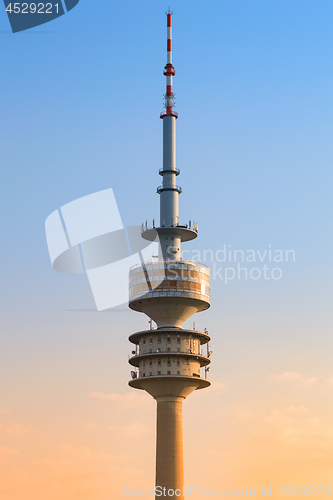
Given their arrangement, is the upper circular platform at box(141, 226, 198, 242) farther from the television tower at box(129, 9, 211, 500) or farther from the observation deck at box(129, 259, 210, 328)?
the observation deck at box(129, 259, 210, 328)

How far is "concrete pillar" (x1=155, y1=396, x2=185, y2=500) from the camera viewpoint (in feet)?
326

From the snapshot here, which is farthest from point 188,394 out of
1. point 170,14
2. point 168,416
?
point 170,14

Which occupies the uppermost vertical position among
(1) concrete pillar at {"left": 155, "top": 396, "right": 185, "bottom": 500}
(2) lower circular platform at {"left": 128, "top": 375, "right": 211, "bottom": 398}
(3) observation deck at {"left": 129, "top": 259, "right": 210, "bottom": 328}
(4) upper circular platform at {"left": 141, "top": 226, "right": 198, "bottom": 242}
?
(4) upper circular platform at {"left": 141, "top": 226, "right": 198, "bottom": 242}

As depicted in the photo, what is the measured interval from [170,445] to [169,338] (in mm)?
14245

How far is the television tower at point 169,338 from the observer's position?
329ft

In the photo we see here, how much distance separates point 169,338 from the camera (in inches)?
4097

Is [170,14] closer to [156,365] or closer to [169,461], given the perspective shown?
[156,365]

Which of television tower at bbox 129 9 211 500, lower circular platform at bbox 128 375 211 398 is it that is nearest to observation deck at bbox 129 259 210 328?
television tower at bbox 129 9 211 500

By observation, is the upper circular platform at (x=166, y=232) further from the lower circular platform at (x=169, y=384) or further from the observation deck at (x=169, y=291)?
the lower circular platform at (x=169, y=384)

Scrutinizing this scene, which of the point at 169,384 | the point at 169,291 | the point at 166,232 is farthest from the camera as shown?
A: the point at 166,232

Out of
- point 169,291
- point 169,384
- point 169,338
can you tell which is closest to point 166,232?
point 169,291

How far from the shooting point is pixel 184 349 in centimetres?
10394

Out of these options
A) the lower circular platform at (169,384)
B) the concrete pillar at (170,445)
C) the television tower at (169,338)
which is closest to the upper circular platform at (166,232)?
the television tower at (169,338)

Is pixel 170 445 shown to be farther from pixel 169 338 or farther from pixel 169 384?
pixel 169 338
